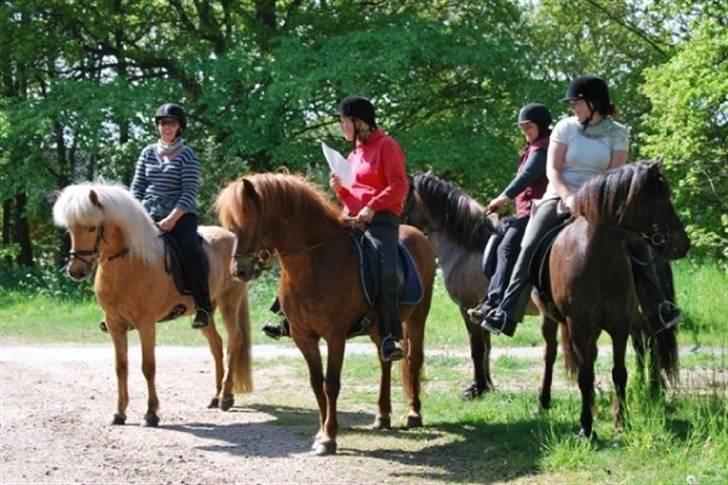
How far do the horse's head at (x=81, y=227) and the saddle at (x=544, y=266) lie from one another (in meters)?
3.78

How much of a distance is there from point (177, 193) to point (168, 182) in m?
0.14

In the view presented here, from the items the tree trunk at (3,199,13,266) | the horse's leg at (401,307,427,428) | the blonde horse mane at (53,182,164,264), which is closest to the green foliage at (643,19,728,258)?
the horse's leg at (401,307,427,428)

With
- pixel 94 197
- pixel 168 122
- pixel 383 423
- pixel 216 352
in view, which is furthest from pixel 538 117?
pixel 216 352

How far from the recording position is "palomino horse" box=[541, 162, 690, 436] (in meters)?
7.06

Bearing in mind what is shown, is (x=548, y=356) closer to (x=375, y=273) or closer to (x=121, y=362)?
(x=375, y=273)

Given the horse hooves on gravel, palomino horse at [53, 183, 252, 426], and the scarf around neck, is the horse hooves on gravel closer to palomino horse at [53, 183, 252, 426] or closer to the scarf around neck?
palomino horse at [53, 183, 252, 426]

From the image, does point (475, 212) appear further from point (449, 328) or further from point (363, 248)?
point (449, 328)

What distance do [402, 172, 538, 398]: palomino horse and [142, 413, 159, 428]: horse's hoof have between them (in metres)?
3.08

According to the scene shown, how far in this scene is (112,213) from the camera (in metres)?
8.91

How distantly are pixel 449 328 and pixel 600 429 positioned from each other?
824 centimetres

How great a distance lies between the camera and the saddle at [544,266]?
26.0 ft

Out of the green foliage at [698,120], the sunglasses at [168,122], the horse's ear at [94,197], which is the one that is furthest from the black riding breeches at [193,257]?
the green foliage at [698,120]

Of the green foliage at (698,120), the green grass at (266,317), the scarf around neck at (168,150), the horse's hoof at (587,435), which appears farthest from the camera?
the green foliage at (698,120)

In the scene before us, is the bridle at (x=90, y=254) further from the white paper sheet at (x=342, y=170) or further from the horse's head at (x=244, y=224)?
the white paper sheet at (x=342, y=170)
